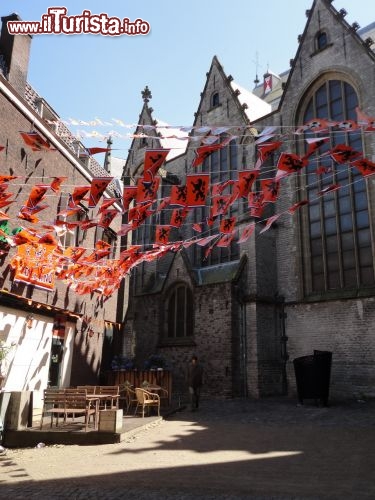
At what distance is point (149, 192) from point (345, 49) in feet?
43.7

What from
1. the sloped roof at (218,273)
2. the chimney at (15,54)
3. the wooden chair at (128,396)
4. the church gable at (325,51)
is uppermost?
the church gable at (325,51)

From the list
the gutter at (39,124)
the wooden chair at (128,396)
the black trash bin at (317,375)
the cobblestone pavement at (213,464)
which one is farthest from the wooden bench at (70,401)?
the gutter at (39,124)

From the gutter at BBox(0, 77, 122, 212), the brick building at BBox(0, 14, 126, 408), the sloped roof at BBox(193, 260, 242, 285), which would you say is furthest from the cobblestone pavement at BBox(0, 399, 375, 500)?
the gutter at BBox(0, 77, 122, 212)

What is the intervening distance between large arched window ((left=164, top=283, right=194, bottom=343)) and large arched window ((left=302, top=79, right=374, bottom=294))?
489cm

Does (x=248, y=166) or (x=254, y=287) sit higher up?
(x=248, y=166)

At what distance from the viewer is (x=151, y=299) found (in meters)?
19.1

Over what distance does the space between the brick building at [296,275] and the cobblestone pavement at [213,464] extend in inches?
188

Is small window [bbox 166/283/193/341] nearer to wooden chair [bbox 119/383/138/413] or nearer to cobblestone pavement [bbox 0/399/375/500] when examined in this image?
wooden chair [bbox 119/383/138/413]

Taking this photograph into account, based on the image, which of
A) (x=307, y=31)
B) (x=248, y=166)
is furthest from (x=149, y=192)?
(x=307, y=31)

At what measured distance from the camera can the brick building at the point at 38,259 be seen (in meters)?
10.1

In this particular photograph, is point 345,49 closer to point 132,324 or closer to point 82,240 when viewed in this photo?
point 82,240

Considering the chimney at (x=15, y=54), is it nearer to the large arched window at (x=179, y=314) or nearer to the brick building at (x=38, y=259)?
the brick building at (x=38, y=259)

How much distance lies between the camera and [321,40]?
58.3ft

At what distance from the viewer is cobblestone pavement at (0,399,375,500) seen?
507 cm
